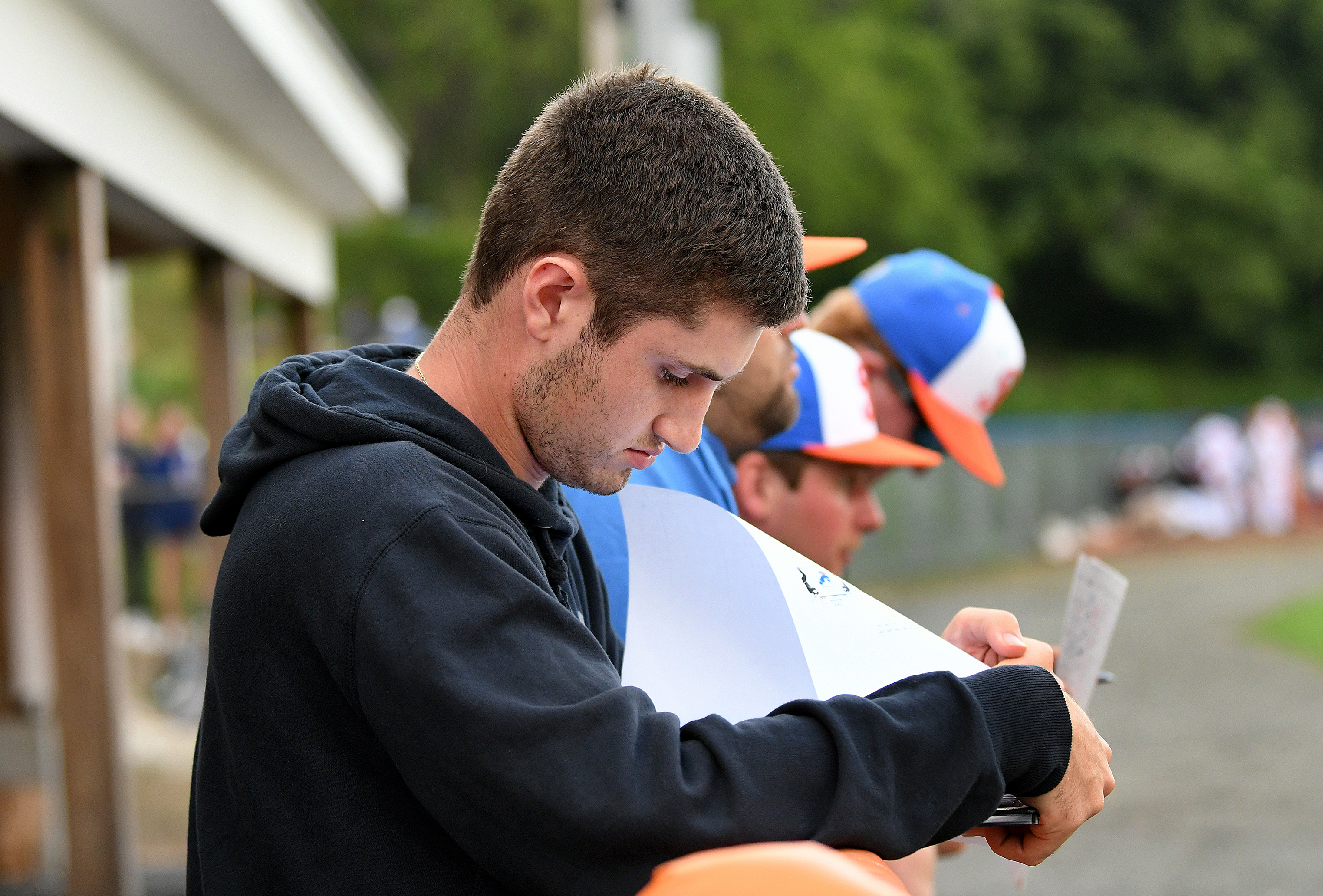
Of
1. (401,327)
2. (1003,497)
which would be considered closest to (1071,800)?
(401,327)

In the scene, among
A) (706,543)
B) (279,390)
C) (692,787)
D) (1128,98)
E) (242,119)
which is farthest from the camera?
(1128,98)

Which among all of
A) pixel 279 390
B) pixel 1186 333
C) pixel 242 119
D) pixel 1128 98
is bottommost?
pixel 1186 333

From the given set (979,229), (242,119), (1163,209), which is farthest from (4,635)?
(1163,209)

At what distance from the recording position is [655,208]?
138 cm

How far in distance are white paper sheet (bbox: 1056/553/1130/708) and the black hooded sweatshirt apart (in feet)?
1.92

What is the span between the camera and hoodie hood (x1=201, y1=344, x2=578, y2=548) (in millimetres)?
1389

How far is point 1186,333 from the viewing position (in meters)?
38.3

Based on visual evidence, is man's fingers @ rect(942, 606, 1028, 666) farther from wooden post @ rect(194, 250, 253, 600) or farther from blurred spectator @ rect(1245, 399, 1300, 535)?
blurred spectator @ rect(1245, 399, 1300, 535)

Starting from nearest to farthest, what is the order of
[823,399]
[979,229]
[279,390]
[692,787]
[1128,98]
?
[692,787] → [279,390] → [823,399] → [979,229] → [1128,98]

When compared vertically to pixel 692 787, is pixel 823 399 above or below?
above

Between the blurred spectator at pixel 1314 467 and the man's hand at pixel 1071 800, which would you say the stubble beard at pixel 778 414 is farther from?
the blurred spectator at pixel 1314 467

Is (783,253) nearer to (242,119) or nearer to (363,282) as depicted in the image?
(242,119)

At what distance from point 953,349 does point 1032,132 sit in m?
37.0

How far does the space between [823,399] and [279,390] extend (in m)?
1.31
